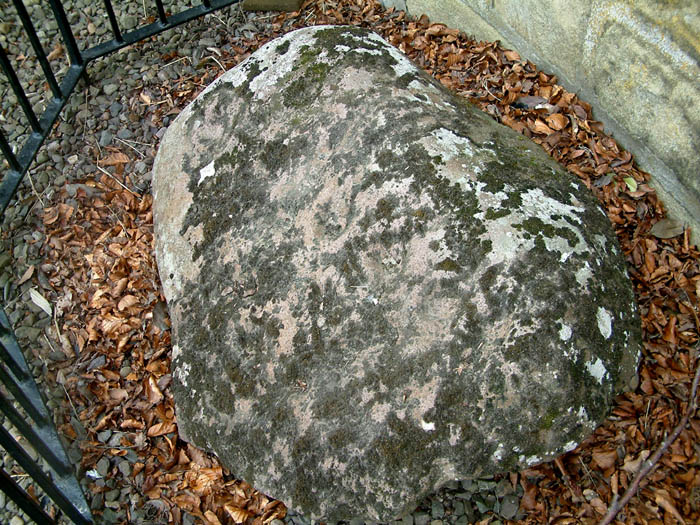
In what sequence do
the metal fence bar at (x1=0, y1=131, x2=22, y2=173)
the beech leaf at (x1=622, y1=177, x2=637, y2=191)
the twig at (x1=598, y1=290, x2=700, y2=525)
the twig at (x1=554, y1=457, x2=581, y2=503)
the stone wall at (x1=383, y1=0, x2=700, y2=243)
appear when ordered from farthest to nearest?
the metal fence bar at (x1=0, y1=131, x2=22, y2=173) < the beech leaf at (x1=622, y1=177, x2=637, y2=191) < the stone wall at (x1=383, y1=0, x2=700, y2=243) < the twig at (x1=554, y1=457, x2=581, y2=503) < the twig at (x1=598, y1=290, x2=700, y2=525)

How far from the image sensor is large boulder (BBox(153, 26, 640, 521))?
1948 millimetres

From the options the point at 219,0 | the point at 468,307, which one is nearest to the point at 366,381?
the point at 468,307

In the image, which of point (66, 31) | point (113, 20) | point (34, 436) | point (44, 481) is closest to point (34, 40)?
point (66, 31)

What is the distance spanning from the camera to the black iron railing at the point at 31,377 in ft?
6.80

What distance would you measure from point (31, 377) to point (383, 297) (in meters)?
1.68

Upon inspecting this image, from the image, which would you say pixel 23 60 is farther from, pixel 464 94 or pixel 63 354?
pixel 464 94

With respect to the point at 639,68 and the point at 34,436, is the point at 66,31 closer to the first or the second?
the point at 34,436

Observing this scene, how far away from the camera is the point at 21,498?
2006 mm

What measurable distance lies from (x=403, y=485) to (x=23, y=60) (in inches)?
153

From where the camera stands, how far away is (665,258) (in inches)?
109

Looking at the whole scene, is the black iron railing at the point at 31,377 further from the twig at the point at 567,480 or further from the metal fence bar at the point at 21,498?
the twig at the point at 567,480

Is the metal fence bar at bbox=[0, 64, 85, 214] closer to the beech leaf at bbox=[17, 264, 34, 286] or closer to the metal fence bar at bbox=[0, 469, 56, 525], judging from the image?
the beech leaf at bbox=[17, 264, 34, 286]

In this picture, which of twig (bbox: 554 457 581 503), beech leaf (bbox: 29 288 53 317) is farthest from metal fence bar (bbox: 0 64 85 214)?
twig (bbox: 554 457 581 503)

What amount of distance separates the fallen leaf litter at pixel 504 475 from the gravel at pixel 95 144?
0.05 m
